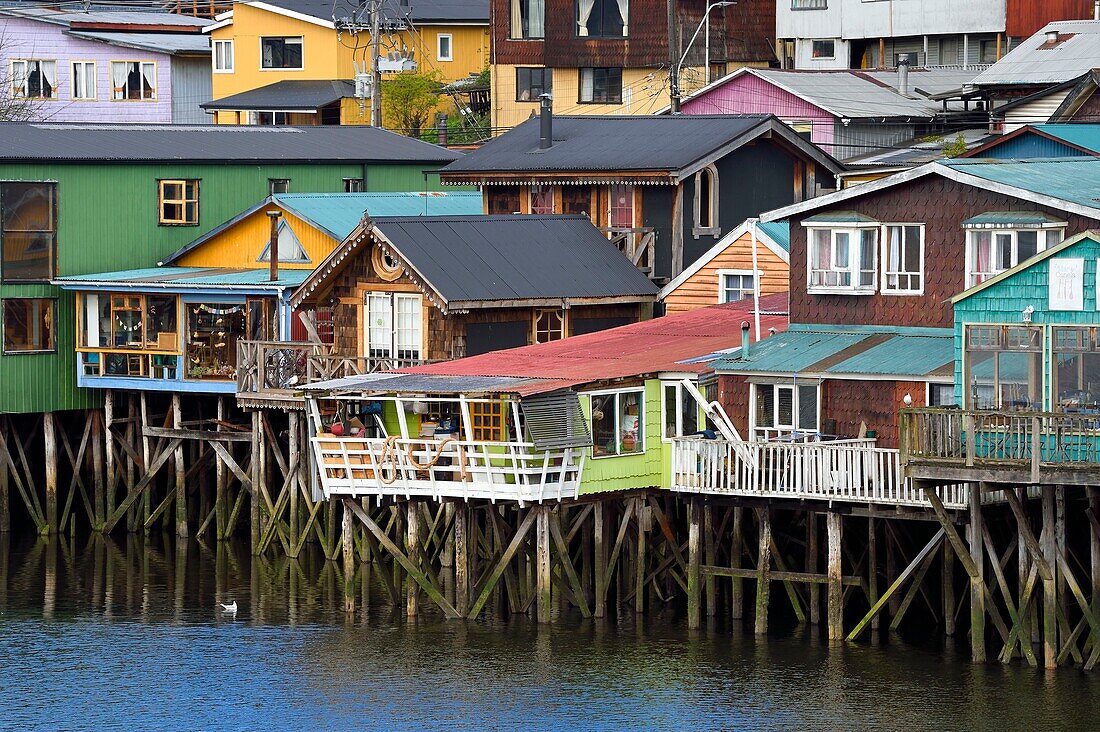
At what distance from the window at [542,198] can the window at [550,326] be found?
17.8 ft

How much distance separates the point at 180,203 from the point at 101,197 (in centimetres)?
223

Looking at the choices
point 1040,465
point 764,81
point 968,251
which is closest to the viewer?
point 1040,465

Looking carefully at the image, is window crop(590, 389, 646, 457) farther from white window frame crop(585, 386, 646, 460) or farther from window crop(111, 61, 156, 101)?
window crop(111, 61, 156, 101)

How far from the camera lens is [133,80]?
9369cm

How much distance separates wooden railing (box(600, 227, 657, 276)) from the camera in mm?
57344

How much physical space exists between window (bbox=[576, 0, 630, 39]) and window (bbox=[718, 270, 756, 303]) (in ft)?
96.5

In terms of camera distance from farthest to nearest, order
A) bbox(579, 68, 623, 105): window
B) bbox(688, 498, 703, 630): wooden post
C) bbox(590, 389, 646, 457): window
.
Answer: bbox(579, 68, 623, 105): window, bbox(688, 498, 703, 630): wooden post, bbox(590, 389, 646, 457): window

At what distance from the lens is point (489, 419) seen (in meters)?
46.5

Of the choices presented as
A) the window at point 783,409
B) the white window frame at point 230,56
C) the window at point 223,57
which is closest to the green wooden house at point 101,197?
the window at point 783,409

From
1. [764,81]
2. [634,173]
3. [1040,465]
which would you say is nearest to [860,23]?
[764,81]

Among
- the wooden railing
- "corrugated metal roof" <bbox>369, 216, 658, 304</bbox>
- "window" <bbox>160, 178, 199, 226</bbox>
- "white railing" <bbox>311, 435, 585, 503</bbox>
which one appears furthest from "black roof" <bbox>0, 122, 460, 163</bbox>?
"white railing" <bbox>311, 435, 585, 503</bbox>

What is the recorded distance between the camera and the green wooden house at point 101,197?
196ft

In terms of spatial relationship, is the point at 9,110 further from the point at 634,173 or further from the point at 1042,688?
the point at 1042,688

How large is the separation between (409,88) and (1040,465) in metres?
51.2
